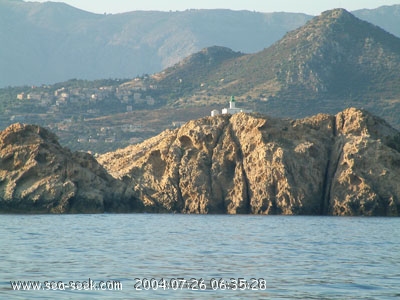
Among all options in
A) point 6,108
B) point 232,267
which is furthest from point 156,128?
A: point 232,267

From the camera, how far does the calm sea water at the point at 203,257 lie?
935 inches

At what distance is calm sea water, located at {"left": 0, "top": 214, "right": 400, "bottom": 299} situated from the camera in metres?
23.8

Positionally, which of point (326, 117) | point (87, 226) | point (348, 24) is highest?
point (348, 24)

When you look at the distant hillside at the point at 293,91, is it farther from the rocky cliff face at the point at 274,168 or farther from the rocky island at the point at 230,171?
the rocky island at the point at 230,171

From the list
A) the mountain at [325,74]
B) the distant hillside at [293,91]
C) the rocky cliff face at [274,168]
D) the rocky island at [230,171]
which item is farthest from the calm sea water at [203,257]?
the mountain at [325,74]

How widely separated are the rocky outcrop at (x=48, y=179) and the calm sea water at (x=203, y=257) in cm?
806

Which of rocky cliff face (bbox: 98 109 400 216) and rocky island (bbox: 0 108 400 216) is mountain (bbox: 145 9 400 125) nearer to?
rocky cliff face (bbox: 98 109 400 216)

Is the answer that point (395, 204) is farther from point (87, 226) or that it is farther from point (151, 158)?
point (87, 226)

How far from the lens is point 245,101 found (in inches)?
6806

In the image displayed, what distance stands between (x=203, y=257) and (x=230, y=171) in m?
36.3

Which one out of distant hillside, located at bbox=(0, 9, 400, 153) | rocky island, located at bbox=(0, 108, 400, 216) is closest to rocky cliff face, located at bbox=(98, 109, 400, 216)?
rocky island, located at bbox=(0, 108, 400, 216)

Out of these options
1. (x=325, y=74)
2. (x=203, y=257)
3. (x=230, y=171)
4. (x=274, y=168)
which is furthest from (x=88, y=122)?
(x=203, y=257)

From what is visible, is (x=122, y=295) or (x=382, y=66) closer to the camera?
(x=122, y=295)

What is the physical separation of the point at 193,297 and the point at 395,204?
138 ft
